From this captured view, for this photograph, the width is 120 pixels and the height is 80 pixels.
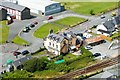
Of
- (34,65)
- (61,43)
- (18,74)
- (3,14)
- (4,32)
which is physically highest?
(3,14)

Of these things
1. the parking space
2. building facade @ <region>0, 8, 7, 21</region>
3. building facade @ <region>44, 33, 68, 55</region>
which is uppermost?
building facade @ <region>0, 8, 7, 21</region>

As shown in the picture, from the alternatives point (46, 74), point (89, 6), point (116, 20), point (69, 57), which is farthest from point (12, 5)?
point (46, 74)

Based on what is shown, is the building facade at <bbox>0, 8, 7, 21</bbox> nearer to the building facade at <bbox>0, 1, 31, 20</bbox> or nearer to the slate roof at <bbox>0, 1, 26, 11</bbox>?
the building facade at <bbox>0, 1, 31, 20</bbox>

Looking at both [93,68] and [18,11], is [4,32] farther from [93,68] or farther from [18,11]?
[93,68]

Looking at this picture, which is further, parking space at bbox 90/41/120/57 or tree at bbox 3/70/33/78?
parking space at bbox 90/41/120/57

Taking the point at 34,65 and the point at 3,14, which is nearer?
the point at 34,65

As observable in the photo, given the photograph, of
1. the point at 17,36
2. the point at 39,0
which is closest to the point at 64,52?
the point at 17,36

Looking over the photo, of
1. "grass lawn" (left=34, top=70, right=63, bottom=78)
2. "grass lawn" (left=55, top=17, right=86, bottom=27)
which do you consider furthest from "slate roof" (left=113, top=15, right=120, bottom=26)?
"grass lawn" (left=34, top=70, right=63, bottom=78)

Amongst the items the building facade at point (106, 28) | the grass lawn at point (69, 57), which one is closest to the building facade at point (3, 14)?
the building facade at point (106, 28)
